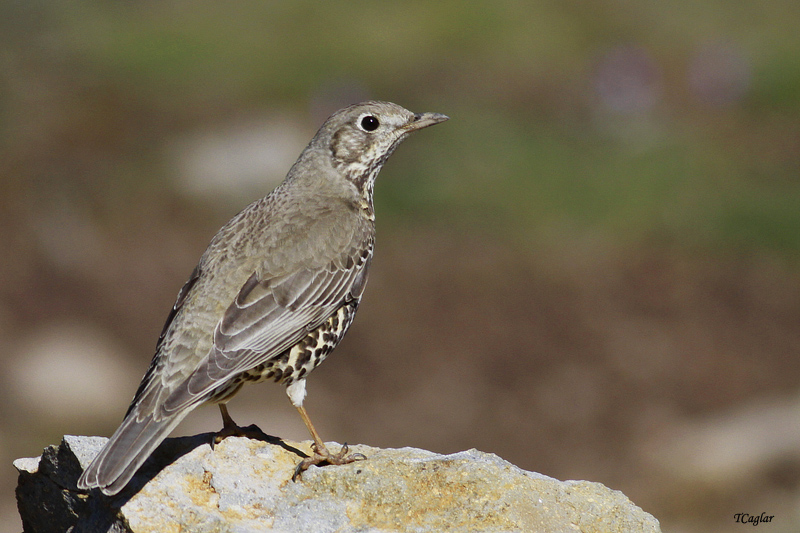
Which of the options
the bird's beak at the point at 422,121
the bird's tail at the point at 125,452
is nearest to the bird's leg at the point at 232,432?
the bird's tail at the point at 125,452

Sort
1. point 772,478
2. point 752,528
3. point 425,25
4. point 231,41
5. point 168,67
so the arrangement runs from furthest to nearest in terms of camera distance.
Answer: point 425,25 → point 231,41 → point 168,67 → point 772,478 → point 752,528

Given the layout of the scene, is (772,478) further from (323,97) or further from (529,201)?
(323,97)

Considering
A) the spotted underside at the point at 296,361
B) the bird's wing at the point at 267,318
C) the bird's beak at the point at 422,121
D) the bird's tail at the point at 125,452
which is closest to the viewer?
the bird's tail at the point at 125,452

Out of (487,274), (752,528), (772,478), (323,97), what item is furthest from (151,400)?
(323,97)

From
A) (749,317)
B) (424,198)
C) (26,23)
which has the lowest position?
(749,317)

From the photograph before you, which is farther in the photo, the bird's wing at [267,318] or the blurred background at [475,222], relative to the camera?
the blurred background at [475,222]

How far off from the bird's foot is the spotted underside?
529 millimetres

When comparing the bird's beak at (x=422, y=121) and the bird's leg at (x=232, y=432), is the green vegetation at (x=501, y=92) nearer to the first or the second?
the bird's beak at (x=422, y=121)

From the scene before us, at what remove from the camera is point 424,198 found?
19875 millimetres

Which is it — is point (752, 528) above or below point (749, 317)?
below

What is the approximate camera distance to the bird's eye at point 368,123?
8312 millimetres

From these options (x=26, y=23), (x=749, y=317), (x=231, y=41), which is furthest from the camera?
(x=231, y=41)

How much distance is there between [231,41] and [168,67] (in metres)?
2.46

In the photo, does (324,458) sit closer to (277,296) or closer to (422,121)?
(277,296)
